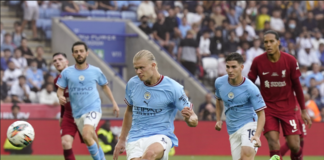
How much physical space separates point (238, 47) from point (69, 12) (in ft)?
19.4

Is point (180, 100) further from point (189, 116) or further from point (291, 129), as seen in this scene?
point (291, 129)

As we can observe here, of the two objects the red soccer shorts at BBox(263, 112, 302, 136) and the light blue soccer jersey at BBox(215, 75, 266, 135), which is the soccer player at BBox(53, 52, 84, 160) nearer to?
the light blue soccer jersey at BBox(215, 75, 266, 135)

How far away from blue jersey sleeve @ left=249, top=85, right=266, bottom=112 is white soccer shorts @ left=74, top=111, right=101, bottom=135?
310 centimetres

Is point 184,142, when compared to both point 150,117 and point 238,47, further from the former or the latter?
point 150,117

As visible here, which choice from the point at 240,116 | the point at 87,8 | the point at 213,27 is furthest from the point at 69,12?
the point at 240,116

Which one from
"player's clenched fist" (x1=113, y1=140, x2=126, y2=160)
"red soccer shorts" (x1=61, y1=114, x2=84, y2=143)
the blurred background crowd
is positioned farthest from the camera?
the blurred background crowd

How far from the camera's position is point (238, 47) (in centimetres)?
1975

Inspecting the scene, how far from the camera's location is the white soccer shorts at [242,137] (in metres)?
8.23

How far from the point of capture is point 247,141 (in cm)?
820

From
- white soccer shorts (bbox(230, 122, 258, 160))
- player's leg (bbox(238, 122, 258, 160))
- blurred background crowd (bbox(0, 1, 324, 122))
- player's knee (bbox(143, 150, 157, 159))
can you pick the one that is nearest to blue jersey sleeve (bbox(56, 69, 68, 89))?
white soccer shorts (bbox(230, 122, 258, 160))

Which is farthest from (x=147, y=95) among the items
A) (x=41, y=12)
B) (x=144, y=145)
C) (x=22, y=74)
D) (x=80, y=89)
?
(x=41, y=12)

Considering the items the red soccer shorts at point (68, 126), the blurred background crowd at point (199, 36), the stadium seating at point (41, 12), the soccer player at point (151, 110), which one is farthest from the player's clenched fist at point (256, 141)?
the stadium seating at point (41, 12)

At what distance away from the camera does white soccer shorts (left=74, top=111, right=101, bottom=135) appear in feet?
32.9

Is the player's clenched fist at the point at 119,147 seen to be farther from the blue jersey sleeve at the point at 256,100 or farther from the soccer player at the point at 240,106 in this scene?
the blue jersey sleeve at the point at 256,100
